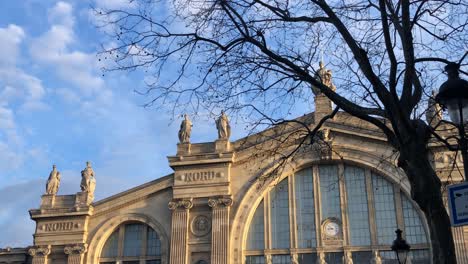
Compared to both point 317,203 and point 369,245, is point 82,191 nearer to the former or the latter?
point 317,203

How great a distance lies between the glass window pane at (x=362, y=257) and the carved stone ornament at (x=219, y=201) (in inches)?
288

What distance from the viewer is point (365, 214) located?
33.3m

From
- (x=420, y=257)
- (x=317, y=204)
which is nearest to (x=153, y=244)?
(x=317, y=204)

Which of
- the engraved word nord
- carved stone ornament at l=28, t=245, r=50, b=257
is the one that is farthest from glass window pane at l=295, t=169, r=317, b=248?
carved stone ornament at l=28, t=245, r=50, b=257

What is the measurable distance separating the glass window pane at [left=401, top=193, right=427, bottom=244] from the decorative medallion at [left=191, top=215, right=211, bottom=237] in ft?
35.3

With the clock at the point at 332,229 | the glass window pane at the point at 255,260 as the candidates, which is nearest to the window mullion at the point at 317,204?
the clock at the point at 332,229

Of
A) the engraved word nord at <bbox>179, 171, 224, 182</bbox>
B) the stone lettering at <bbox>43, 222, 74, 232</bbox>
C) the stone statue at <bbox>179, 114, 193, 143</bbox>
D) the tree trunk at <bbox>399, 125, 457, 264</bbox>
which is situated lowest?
the tree trunk at <bbox>399, 125, 457, 264</bbox>

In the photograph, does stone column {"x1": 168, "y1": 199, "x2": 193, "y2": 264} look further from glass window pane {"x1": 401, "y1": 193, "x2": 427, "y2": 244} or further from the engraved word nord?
glass window pane {"x1": 401, "y1": 193, "x2": 427, "y2": 244}

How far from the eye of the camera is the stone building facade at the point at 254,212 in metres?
33.0

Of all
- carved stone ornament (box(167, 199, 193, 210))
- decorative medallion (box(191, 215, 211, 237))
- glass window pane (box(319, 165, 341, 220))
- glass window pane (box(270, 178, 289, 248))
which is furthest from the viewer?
carved stone ornament (box(167, 199, 193, 210))

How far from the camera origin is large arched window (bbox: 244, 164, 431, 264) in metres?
32.6

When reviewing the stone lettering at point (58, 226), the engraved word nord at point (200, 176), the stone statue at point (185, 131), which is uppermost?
the stone statue at point (185, 131)

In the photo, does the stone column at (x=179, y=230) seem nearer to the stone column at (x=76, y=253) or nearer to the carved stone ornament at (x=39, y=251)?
the stone column at (x=76, y=253)

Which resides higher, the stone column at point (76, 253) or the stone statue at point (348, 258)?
the stone column at point (76, 253)
